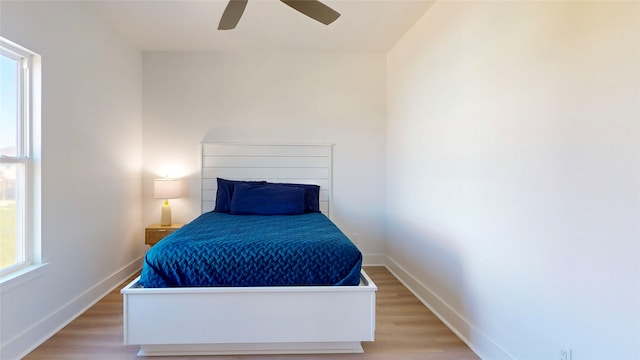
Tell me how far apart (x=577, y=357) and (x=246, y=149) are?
3.37 meters

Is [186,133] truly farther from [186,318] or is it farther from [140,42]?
[186,318]

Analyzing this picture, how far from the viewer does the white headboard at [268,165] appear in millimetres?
3879

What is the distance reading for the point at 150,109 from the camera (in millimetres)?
3848

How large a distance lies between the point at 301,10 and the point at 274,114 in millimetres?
1872

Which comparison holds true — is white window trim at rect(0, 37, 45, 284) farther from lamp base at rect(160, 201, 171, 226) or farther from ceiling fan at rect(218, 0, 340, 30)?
lamp base at rect(160, 201, 171, 226)

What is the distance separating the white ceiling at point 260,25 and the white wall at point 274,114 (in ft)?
0.65

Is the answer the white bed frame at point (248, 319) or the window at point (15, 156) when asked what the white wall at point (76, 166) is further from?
the white bed frame at point (248, 319)

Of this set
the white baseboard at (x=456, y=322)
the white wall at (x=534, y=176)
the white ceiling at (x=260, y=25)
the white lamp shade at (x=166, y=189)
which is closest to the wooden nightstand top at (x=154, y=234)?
the white lamp shade at (x=166, y=189)

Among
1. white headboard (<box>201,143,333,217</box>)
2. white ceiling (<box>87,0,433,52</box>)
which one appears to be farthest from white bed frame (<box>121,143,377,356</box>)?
white ceiling (<box>87,0,433,52</box>)

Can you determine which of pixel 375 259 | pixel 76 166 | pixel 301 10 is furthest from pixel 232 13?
pixel 375 259

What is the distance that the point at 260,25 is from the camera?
124 inches

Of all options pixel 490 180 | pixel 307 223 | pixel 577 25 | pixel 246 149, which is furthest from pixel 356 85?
pixel 577 25

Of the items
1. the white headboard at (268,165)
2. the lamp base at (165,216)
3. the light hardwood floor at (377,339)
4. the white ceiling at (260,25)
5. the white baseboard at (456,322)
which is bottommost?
the light hardwood floor at (377,339)

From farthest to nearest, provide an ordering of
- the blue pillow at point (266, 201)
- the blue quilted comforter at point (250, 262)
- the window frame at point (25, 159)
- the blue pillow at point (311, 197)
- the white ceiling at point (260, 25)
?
the blue pillow at point (311, 197)
the blue pillow at point (266, 201)
the white ceiling at point (260, 25)
the window frame at point (25, 159)
the blue quilted comforter at point (250, 262)
